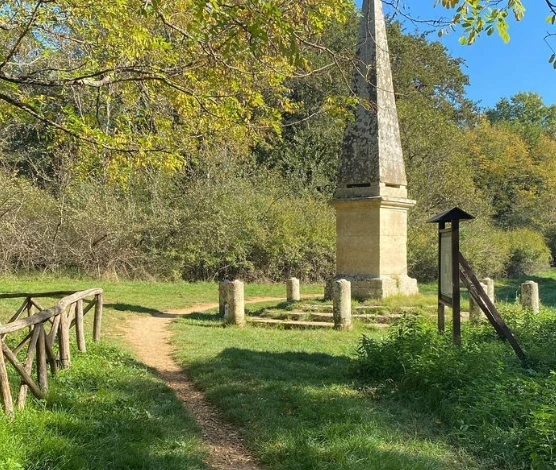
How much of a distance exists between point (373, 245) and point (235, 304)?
3.60 m

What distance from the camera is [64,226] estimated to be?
20.9 metres

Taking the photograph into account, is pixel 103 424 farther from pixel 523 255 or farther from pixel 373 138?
pixel 523 255

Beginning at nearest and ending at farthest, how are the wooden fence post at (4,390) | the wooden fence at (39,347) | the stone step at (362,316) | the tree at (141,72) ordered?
1. the wooden fence post at (4,390)
2. the wooden fence at (39,347)
3. the tree at (141,72)
4. the stone step at (362,316)

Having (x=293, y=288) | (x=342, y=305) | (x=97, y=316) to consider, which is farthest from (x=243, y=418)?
(x=293, y=288)

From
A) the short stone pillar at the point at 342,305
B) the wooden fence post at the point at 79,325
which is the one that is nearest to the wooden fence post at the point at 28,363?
the wooden fence post at the point at 79,325

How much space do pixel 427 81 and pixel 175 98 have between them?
2700 centimetres

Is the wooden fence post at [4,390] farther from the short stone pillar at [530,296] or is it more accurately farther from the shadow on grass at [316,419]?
the short stone pillar at [530,296]

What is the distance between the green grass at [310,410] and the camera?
4.35 metres

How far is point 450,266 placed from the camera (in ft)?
24.6

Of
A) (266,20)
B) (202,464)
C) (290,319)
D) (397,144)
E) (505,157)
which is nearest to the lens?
(202,464)

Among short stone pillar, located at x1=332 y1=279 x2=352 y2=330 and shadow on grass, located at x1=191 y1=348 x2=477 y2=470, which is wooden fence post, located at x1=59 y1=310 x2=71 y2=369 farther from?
short stone pillar, located at x1=332 y1=279 x2=352 y2=330

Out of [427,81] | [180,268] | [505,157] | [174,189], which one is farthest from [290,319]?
[505,157]

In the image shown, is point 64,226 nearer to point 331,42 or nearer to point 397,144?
point 397,144

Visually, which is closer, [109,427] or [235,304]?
[109,427]
